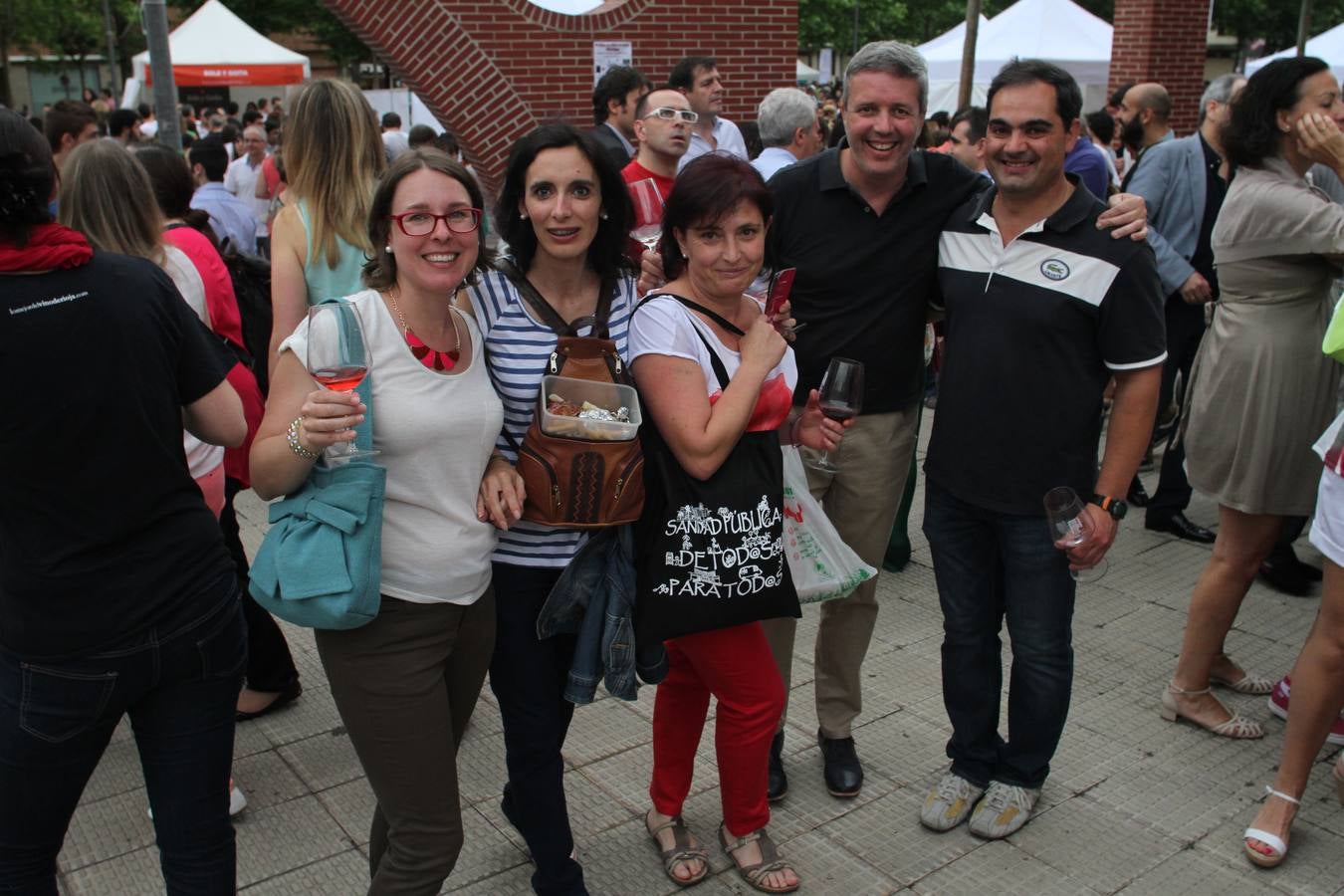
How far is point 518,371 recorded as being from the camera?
8.91ft

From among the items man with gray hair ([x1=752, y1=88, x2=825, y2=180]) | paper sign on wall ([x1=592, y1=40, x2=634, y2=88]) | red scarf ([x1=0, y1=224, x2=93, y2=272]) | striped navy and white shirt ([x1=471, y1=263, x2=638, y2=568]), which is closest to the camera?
red scarf ([x1=0, y1=224, x2=93, y2=272])

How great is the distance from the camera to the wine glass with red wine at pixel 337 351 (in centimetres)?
227

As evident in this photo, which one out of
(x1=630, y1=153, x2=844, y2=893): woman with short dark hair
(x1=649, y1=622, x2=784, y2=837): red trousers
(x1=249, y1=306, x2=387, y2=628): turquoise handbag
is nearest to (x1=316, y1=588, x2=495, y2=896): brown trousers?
(x1=249, y1=306, x2=387, y2=628): turquoise handbag

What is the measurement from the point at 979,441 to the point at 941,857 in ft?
3.99

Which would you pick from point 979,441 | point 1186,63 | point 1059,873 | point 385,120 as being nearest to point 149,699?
point 979,441

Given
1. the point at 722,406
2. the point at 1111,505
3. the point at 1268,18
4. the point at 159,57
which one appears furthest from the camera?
the point at 1268,18

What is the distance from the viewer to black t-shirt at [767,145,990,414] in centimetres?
342

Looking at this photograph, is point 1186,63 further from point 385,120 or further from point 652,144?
point 652,144

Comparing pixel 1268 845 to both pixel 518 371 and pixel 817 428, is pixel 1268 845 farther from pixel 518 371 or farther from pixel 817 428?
pixel 518 371

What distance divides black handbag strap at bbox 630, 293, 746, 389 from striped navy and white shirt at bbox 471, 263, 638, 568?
14cm

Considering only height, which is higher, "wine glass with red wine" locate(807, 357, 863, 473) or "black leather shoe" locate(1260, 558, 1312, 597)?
"wine glass with red wine" locate(807, 357, 863, 473)

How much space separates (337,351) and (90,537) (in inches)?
23.0

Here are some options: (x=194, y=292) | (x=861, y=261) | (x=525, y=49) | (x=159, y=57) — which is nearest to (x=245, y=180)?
(x=159, y=57)

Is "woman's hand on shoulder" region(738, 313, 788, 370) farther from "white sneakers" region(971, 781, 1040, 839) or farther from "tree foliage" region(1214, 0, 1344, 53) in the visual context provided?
"tree foliage" region(1214, 0, 1344, 53)
